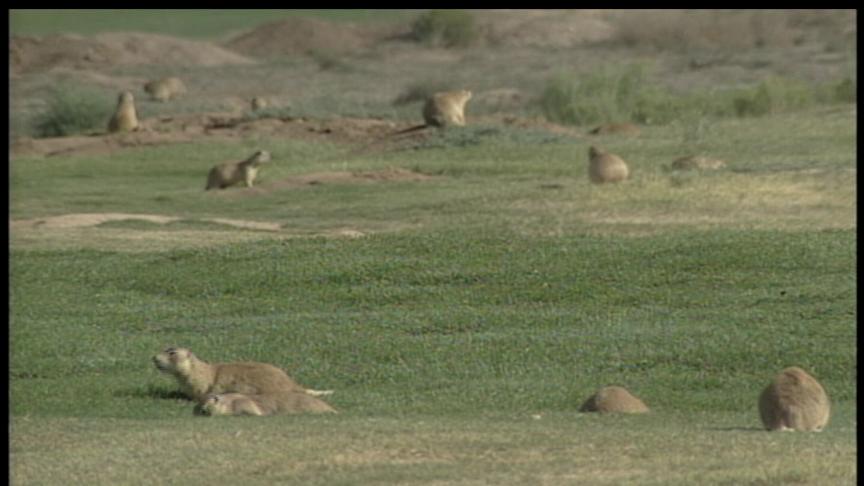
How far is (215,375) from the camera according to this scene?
12422 millimetres

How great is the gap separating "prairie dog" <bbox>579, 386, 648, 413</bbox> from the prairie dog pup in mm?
21614

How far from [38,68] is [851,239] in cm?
3615

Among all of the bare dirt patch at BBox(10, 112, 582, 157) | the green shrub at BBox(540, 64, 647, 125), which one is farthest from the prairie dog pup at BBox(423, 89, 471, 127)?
the green shrub at BBox(540, 64, 647, 125)

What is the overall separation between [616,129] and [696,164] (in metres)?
7.42

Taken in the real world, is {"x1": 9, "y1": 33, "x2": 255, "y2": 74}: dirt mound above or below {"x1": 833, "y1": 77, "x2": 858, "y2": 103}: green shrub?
above

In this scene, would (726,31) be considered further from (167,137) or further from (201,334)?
(201,334)

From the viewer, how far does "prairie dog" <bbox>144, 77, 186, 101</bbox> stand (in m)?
46.0

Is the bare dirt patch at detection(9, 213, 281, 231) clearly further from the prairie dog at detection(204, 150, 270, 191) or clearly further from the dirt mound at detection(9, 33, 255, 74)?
the dirt mound at detection(9, 33, 255, 74)

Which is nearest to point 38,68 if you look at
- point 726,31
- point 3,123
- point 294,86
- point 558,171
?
point 294,86

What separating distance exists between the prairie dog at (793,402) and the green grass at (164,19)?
150 feet

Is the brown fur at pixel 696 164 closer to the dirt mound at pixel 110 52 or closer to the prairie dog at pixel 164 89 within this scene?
the prairie dog at pixel 164 89

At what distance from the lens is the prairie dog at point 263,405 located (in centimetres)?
1156

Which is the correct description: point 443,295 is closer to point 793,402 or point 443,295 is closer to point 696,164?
point 793,402

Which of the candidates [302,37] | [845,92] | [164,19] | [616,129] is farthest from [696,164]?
[164,19]
